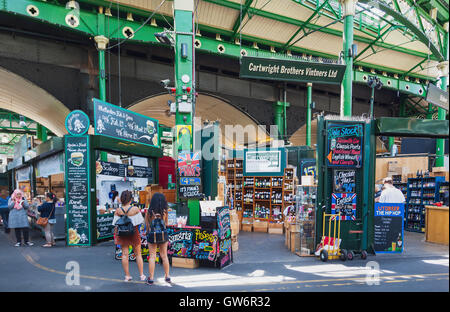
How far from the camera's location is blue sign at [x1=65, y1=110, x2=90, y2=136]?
307 inches

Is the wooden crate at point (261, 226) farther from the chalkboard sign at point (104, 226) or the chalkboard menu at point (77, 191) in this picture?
the chalkboard menu at point (77, 191)

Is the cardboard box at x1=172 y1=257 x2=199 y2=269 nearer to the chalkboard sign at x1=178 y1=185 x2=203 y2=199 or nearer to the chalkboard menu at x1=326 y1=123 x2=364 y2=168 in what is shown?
the chalkboard sign at x1=178 y1=185 x2=203 y2=199

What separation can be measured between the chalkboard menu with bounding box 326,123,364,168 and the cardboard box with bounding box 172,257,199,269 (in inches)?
137

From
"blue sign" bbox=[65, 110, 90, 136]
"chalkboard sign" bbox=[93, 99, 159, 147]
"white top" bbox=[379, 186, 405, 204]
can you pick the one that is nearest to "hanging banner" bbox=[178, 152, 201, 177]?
"chalkboard sign" bbox=[93, 99, 159, 147]

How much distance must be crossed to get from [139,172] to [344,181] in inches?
308

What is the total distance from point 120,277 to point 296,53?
16353 mm

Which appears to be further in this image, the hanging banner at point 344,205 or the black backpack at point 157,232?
the hanging banner at point 344,205

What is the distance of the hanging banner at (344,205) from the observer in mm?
6328

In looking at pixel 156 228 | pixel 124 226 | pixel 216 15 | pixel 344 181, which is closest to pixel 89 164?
pixel 124 226

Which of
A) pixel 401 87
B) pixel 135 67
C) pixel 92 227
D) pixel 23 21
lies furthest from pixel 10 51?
pixel 401 87

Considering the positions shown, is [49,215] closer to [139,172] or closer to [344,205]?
[139,172]

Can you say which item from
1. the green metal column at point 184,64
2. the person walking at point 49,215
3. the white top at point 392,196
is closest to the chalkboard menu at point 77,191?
the person walking at point 49,215

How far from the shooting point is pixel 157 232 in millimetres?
4406

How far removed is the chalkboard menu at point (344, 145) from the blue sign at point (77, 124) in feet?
20.4
